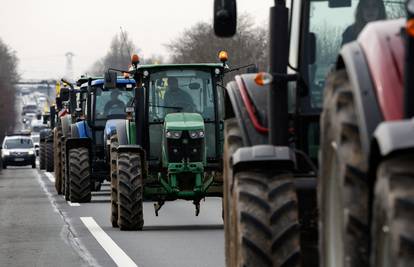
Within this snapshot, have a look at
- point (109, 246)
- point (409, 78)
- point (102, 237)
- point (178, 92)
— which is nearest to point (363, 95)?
point (409, 78)

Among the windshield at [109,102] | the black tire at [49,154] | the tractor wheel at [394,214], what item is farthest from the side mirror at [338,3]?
the black tire at [49,154]

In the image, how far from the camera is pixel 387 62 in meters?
6.50

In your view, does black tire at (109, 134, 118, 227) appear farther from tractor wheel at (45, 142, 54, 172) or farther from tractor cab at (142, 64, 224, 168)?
tractor wheel at (45, 142, 54, 172)

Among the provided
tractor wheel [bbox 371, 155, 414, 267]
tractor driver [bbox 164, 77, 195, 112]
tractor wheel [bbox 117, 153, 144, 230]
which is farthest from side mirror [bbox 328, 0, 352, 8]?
tractor driver [bbox 164, 77, 195, 112]

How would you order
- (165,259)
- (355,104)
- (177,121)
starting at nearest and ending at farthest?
(355,104), (165,259), (177,121)

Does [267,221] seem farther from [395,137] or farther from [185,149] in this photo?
[185,149]

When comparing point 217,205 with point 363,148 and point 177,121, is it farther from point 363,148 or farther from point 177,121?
point 363,148

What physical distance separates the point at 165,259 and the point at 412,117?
10435mm

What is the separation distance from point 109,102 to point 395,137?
→ 89.4 ft

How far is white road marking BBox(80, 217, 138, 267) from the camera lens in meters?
16.2

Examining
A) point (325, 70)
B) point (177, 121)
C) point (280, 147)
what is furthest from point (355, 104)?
point (177, 121)

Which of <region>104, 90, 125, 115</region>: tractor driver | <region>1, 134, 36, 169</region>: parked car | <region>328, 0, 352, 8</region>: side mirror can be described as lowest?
<region>1, 134, 36, 169</region>: parked car

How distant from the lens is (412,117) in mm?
6152

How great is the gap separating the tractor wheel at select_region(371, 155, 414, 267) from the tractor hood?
16.6 meters
